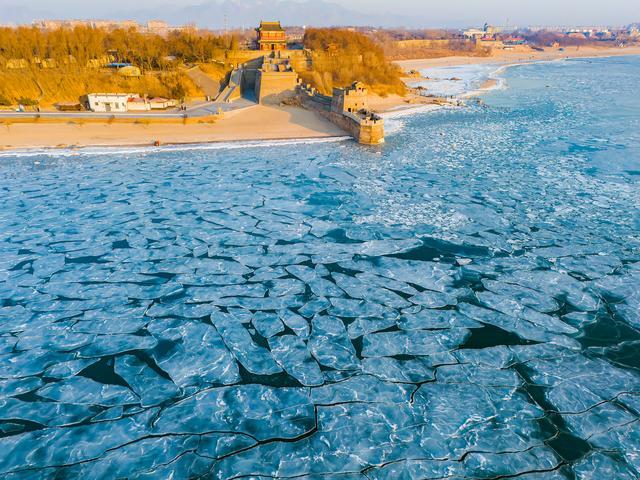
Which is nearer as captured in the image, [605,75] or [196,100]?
[196,100]

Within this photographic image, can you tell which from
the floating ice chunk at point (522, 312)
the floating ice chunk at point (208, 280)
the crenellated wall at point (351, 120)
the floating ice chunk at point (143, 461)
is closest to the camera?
the floating ice chunk at point (143, 461)

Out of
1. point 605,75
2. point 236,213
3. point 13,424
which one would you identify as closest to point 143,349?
point 13,424

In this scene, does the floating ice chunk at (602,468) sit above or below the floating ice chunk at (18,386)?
below

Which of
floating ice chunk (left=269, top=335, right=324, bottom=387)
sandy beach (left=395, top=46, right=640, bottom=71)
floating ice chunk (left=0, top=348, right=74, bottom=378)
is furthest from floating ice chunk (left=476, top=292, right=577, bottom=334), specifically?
sandy beach (left=395, top=46, right=640, bottom=71)

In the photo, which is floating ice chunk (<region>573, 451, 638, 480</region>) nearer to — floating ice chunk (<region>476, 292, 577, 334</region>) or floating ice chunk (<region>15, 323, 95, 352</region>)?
floating ice chunk (<region>476, 292, 577, 334</region>)

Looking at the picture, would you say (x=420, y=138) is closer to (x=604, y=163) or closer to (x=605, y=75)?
(x=604, y=163)

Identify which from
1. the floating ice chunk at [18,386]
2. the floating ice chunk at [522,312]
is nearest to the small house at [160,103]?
the floating ice chunk at [18,386]

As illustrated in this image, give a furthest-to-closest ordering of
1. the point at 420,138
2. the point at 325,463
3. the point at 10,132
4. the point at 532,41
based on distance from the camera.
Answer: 1. the point at 532,41
2. the point at 420,138
3. the point at 10,132
4. the point at 325,463

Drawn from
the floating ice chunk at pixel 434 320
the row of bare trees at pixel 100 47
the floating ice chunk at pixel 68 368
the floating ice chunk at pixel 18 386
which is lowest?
the floating ice chunk at pixel 18 386

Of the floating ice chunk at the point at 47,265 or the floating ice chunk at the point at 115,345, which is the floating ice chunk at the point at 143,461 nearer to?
the floating ice chunk at the point at 115,345
